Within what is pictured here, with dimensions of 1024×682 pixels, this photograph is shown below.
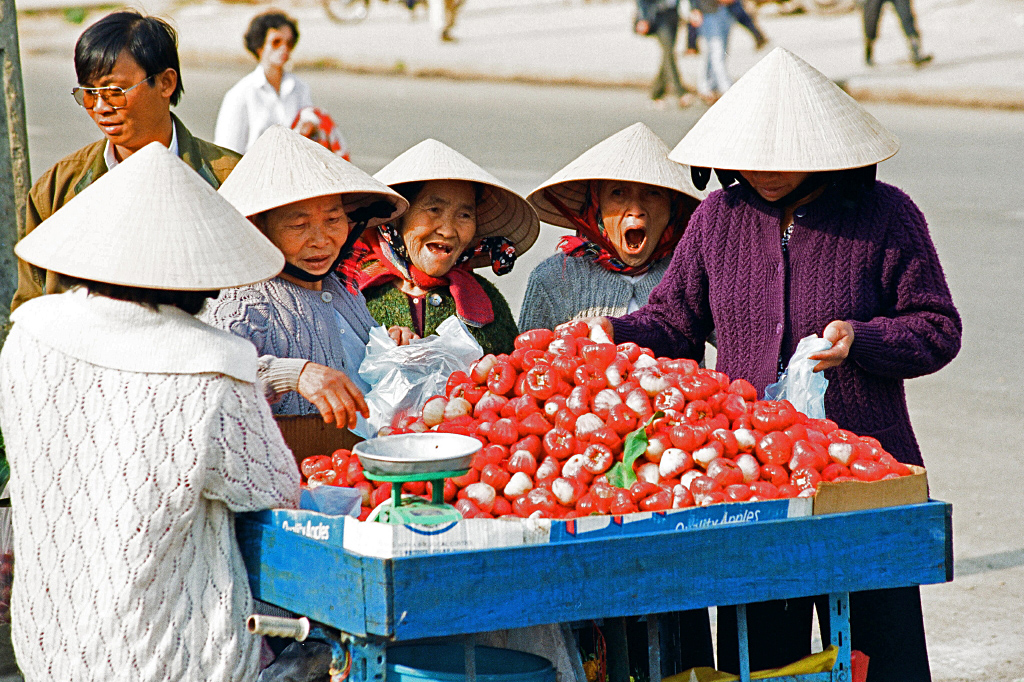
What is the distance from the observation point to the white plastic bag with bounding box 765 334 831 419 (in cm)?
278

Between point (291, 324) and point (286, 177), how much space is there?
0.37 meters

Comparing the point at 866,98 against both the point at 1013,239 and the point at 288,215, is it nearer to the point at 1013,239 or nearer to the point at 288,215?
the point at 1013,239

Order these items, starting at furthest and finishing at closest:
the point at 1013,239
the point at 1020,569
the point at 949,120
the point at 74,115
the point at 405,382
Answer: the point at 74,115
the point at 949,120
the point at 1013,239
the point at 1020,569
the point at 405,382

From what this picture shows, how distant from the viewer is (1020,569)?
4.48 meters

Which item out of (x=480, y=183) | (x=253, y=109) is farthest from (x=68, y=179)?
(x=253, y=109)

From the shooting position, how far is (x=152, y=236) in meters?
2.19

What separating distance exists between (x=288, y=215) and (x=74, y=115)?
12.8 meters

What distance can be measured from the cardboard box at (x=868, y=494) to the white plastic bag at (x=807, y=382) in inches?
16.8

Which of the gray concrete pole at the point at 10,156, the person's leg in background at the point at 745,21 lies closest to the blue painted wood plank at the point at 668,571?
the gray concrete pole at the point at 10,156

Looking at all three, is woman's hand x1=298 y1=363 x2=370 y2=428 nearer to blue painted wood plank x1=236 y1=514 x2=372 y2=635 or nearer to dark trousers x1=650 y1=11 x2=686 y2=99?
blue painted wood plank x1=236 y1=514 x2=372 y2=635

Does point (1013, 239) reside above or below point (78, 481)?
below

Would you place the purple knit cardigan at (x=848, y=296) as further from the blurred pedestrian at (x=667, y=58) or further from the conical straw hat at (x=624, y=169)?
the blurred pedestrian at (x=667, y=58)

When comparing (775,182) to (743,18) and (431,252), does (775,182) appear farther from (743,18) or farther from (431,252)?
(743,18)

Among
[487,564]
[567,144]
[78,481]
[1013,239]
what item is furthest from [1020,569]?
[567,144]
